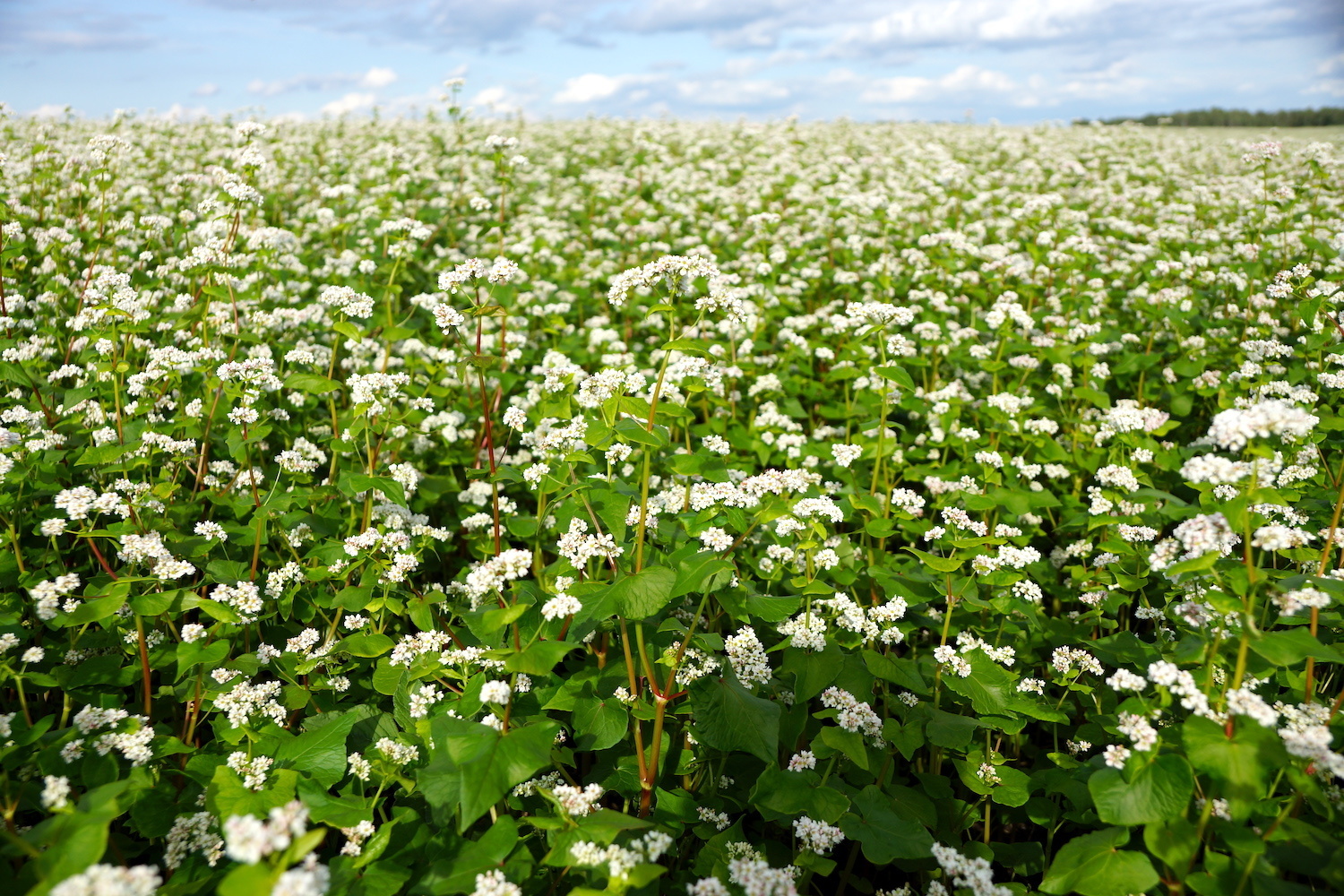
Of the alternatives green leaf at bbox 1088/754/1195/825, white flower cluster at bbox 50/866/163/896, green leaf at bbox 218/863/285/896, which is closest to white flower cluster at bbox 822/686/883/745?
green leaf at bbox 1088/754/1195/825

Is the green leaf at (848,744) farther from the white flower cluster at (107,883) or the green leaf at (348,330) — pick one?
the green leaf at (348,330)

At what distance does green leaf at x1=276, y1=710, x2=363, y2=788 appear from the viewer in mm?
3055

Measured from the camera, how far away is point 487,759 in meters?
2.47

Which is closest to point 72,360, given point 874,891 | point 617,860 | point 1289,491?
point 617,860

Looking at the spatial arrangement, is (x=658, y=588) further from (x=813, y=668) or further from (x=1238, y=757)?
(x=1238, y=757)

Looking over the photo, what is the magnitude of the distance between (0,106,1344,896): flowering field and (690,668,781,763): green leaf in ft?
0.05

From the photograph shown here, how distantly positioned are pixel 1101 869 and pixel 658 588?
6.20ft

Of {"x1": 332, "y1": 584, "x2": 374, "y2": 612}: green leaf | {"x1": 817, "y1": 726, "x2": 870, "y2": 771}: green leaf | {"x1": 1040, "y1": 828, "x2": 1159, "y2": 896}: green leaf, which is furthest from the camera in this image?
{"x1": 332, "y1": 584, "x2": 374, "y2": 612}: green leaf

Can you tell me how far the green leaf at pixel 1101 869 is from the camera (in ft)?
8.44

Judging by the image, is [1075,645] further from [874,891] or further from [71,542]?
[71,542]

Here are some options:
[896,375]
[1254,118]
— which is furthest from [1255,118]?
[896,375]

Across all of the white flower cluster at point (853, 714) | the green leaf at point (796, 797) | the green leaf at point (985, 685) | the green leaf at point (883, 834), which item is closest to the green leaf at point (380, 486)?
the green leaf at point (796, 797)

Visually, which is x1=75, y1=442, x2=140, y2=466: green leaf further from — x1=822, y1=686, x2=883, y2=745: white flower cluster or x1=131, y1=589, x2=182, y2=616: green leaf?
x1=822, y1=686, x2=883, y2=745: white flower cluster

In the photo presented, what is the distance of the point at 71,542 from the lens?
4.84 metres
